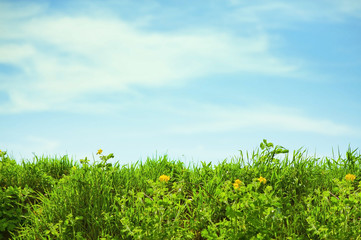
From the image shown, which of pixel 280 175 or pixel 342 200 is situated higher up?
pixel 280 175

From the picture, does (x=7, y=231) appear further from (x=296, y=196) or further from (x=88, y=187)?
(x=296, y=196)

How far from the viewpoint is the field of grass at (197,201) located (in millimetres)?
3701

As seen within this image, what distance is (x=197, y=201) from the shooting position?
449 centimetres

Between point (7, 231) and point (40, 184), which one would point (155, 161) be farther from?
point (7, 231)

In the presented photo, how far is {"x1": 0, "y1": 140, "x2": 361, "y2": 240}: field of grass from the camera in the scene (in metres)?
3.70

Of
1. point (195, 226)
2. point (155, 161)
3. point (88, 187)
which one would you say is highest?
point (155, 161)

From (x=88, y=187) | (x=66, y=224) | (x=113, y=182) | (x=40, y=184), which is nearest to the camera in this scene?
(x=66, y=224)

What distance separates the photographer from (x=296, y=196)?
4660mm

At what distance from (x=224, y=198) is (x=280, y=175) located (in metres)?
1.18

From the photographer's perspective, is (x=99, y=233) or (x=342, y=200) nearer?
(x=342, y=200)

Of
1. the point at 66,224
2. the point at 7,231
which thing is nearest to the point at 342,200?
the point at 66,224

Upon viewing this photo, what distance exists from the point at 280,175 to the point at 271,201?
1.23 m

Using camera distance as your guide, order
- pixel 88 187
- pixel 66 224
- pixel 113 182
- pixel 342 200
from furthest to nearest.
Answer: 1. pixel 113 182
2. pixel 88 187
3. pixel 66 224
4. pixel 342 200

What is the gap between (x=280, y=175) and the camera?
480 cm
